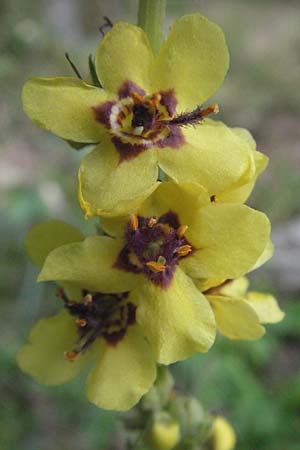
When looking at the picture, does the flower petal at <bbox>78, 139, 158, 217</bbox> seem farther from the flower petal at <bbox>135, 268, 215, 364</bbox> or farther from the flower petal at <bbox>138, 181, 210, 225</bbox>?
the flower petal at <bbox>135, 268, 215, 364</bbox>

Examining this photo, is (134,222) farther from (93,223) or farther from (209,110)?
(93,223)

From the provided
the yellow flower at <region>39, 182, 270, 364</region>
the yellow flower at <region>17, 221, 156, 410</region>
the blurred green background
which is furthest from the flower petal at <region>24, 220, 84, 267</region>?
the blurred green background

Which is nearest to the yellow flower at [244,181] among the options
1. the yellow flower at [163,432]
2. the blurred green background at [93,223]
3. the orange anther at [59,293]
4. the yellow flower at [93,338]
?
the yellow flower at [93,338]

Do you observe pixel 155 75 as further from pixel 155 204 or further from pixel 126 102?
pixel 155 204

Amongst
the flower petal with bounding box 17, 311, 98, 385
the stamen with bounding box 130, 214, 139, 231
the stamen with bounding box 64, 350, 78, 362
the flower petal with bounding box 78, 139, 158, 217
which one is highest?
the flower petal with bounding box 78, 139, 158, 217

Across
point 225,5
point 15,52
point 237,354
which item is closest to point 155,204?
point 237,354

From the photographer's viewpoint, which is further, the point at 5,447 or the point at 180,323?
the point at 5,447
